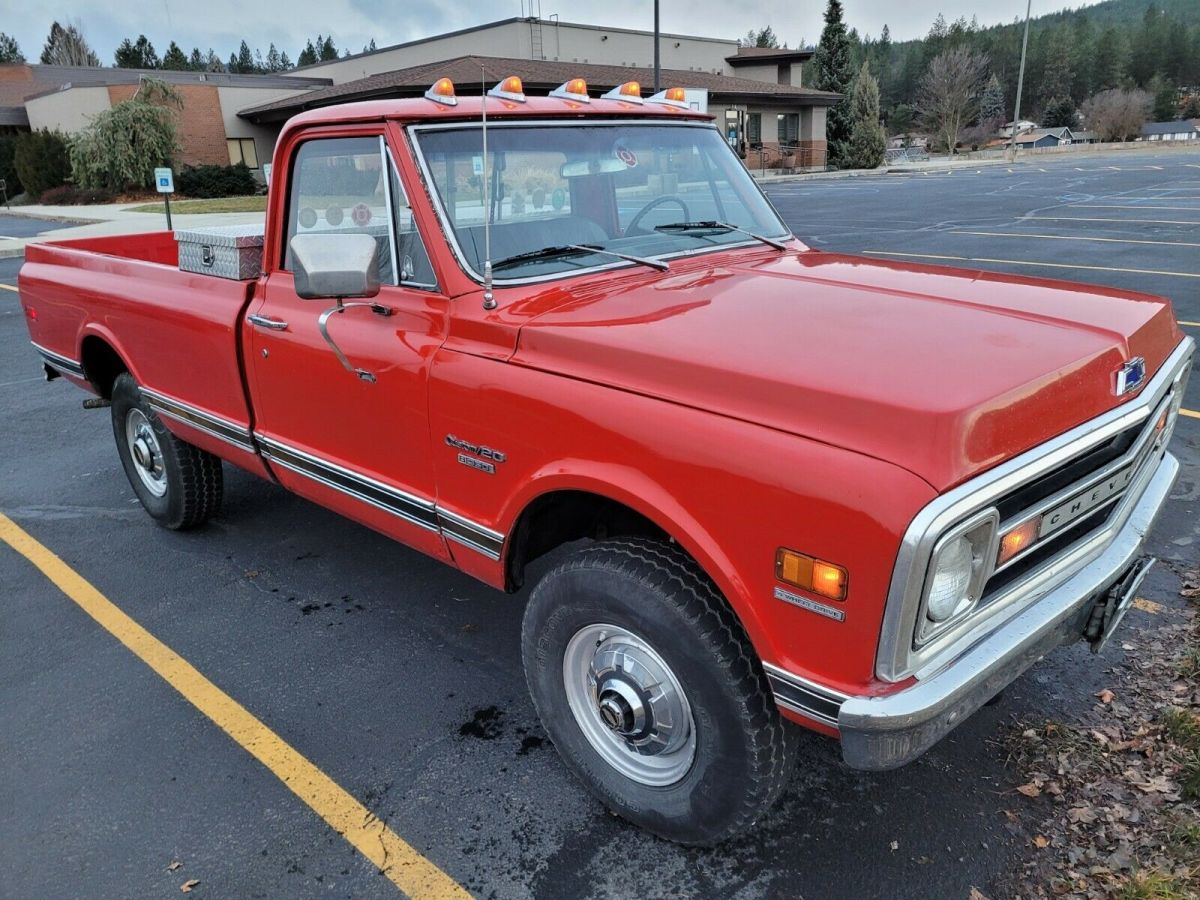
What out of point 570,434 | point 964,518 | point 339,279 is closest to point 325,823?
point 570,434

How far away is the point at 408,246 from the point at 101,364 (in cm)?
295

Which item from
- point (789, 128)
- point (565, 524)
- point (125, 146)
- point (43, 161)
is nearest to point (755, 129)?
point (789, 128)

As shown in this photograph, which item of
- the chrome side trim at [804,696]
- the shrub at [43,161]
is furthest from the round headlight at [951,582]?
the shrub at [43,161]

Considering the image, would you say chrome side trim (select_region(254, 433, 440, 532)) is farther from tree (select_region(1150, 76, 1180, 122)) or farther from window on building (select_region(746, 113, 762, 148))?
tree (select_region(1150, 76, 1180, 122))

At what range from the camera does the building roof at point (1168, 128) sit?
8956 cm

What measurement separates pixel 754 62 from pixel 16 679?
5178 centimetres

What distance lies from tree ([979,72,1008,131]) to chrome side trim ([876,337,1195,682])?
94.9 metres

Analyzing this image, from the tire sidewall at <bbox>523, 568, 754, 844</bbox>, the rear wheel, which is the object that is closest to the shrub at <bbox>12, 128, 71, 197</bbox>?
the rear wheel

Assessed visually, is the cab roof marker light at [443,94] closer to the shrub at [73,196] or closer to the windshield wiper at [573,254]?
the windshield wiper at [573,254]

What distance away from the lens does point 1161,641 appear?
143 inches

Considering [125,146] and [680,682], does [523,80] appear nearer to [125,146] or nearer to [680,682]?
[125,146]

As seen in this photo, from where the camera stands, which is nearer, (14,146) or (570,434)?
(570,434)

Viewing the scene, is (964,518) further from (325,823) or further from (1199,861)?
(325,823)

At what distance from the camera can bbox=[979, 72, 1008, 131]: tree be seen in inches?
3546
